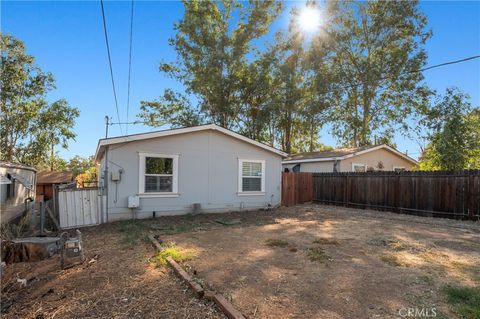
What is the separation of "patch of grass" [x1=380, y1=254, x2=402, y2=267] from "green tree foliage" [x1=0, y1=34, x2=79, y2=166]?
24.9 metres

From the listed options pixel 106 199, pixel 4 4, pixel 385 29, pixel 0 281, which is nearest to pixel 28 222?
pixel 106 199

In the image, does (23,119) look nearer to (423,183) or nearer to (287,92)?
(287,92)

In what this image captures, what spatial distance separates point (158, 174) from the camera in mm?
10234

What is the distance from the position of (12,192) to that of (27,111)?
1553 cm

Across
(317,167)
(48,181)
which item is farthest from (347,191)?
(48,181)

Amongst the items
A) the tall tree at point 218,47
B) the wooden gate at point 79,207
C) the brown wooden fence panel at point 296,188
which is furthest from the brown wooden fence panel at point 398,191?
the tall tree at point 218,47

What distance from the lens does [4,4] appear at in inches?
320

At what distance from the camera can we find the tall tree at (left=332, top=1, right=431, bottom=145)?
22.3m

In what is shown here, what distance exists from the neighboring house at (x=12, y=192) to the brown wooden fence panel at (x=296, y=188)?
10.2 metres

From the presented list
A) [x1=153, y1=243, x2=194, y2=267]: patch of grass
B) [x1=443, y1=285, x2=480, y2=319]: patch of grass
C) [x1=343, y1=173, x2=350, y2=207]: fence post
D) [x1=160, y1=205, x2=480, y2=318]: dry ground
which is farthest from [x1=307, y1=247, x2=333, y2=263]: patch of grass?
[x1=343, y1=173, x2=350, y2=207]: fence post

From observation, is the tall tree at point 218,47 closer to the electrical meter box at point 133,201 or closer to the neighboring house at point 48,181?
the neighboring house at point 48,181

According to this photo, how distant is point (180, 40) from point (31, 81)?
1160 centimetres

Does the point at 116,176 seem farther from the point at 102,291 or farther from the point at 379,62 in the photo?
the point at 379,62

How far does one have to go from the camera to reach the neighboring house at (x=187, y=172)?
9.49m
